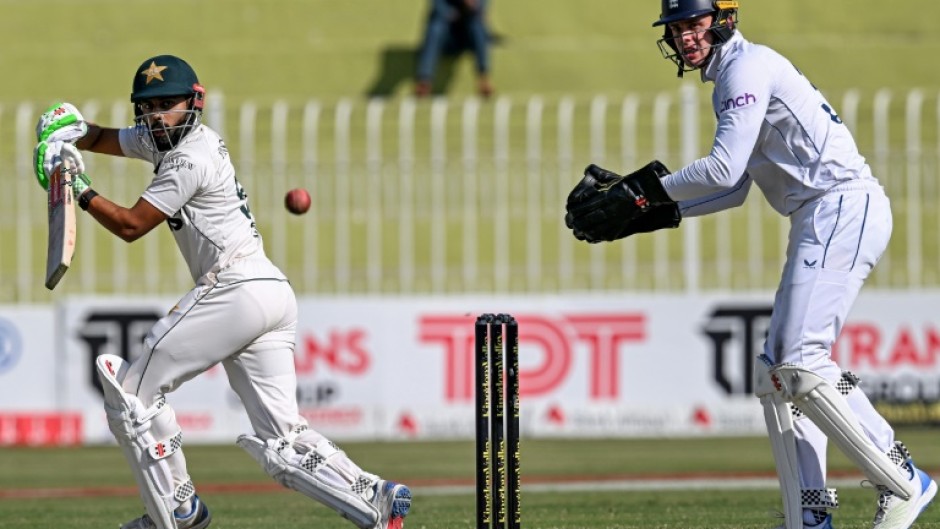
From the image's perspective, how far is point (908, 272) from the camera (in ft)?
46.1

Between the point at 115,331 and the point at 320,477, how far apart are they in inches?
295

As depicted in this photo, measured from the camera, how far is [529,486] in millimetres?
9891

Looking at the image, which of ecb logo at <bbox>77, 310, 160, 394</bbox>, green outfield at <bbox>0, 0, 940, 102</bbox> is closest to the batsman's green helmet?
ecb logo at <bbox>77, 310, 160, 394</bbox>

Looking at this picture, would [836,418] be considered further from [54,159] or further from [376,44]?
[376,44]

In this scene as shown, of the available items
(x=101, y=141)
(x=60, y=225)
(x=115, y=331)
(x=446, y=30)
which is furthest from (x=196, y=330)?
(x=446, y=30)

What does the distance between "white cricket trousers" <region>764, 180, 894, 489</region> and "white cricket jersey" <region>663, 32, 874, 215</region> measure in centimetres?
10

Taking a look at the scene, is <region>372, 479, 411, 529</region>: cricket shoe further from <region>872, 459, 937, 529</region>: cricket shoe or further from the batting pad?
<region>872, 459, 937, 529</region>: cricket shoe

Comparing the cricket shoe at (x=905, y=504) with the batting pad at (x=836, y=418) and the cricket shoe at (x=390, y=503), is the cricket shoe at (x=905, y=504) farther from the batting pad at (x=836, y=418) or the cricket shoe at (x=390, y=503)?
the cricket shoe at (x=390, y=503)

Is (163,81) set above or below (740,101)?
above

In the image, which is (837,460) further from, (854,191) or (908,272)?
(854,191)

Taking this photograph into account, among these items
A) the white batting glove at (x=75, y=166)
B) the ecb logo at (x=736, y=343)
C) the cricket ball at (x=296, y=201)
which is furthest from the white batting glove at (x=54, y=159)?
the ecb logo at (x=736, y=343)

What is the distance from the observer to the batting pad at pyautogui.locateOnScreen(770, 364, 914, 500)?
593 centimetres

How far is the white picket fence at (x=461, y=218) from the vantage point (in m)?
14.0

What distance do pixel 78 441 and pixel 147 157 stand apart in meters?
7.42
